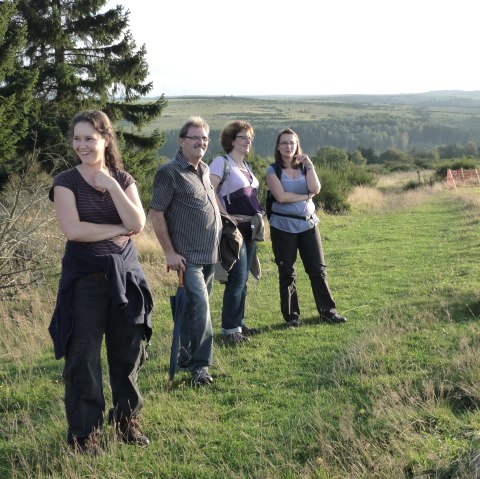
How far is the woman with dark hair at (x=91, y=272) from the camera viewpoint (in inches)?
136

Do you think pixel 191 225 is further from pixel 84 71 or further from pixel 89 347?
pixel 84 71

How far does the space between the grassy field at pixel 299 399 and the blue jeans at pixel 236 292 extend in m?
0.28

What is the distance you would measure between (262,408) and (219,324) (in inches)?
103

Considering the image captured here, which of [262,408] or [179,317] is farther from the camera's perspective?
[179,317]

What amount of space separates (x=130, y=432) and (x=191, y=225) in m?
1.62

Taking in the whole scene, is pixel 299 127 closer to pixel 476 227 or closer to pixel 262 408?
pixel 476 227

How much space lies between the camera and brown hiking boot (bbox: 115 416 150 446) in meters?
3.70

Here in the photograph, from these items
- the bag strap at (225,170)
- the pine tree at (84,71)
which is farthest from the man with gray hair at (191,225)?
the pine tree at (84,71)

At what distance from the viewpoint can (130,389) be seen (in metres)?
3.74

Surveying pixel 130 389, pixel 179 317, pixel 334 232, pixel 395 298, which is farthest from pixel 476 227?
pixel 130 389

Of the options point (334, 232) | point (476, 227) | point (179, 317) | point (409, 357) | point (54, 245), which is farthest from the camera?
point (334, 232)

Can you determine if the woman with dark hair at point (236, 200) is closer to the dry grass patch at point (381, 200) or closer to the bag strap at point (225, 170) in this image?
the bag strap at point (225, 170)

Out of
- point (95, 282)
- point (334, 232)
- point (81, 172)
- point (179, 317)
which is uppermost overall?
point (81, 172)

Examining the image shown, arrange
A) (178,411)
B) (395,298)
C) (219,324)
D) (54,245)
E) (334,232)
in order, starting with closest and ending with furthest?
1. (178,411)
2. (219,324)
3. (395,298)
4. (54,245)
5. (334,232)
